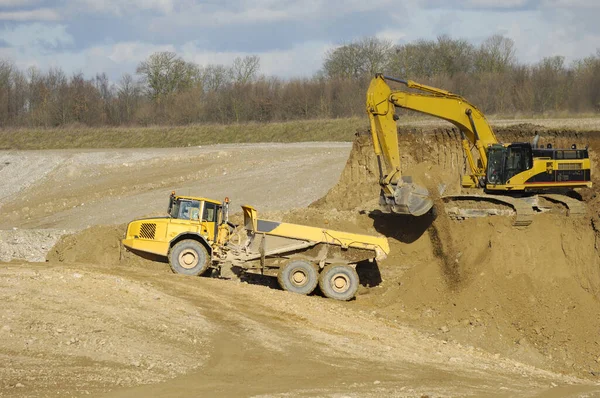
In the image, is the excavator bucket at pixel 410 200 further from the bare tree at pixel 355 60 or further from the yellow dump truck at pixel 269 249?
the bare tree at pixel 355 60

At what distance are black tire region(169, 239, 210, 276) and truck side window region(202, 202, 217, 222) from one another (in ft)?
1.97

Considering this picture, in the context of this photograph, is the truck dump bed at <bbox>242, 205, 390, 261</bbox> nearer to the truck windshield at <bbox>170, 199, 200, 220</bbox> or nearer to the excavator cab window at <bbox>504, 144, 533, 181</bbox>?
the truck windshield at <bbox>170, 199, 200, 220</bbox>

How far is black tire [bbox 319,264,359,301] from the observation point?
19.9m

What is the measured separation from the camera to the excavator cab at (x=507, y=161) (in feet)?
76.7

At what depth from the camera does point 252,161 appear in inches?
1833

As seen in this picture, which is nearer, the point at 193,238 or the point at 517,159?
the point at 193,238

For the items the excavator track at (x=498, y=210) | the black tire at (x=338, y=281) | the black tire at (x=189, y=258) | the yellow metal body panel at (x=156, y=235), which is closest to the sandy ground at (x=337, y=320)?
the excavator track at (x=498, y=210)

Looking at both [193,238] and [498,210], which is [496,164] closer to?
[498,210]

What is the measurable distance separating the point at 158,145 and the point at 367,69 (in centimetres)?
2242

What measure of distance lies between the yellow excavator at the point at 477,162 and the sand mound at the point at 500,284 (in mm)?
750

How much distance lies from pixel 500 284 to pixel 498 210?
234cm

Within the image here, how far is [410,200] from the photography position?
21.6m

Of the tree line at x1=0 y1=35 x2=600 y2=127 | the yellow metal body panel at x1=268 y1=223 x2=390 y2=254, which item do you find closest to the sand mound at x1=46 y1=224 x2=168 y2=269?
the yellow metal body panel at x1=268 y1=223 x2=390 y2=254

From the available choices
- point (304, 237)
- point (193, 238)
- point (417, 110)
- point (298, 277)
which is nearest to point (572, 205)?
point (417, 110)
